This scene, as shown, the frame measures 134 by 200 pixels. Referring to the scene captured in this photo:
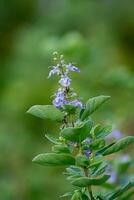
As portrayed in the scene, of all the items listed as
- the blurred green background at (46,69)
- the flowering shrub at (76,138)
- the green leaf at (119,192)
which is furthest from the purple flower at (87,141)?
the blurred green background at (46,69)

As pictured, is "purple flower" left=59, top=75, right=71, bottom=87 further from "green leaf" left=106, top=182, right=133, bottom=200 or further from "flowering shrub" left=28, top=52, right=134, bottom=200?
"green leaf" left=106, top=182, right=133, bottom=200

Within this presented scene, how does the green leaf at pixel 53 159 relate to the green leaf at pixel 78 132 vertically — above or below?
below

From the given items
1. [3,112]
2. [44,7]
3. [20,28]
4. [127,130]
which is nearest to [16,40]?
[20,28]

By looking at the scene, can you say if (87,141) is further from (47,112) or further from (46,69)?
(46,69)

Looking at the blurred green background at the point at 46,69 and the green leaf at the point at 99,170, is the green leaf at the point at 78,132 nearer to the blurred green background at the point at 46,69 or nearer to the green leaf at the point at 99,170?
the green leaf at the point at 99,170

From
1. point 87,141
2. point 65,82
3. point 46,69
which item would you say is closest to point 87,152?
point 87,141

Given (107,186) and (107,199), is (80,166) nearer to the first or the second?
(107,199)
